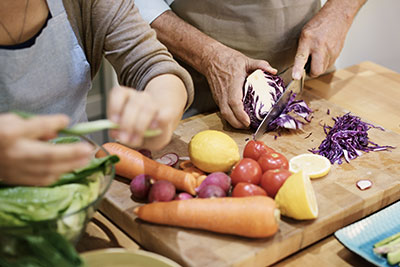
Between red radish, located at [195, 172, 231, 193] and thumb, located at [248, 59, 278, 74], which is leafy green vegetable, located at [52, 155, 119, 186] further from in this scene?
thumb, located at [248, 59, 278, 74]

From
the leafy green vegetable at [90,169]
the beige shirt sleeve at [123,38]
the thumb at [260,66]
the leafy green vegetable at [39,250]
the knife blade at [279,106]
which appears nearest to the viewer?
the leafy green vegetable at [39,250]

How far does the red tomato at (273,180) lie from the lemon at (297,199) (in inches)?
1.5

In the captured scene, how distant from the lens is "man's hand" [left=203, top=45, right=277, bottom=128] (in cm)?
191

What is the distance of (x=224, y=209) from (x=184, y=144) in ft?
1.75

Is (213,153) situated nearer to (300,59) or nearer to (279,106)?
(279,106)

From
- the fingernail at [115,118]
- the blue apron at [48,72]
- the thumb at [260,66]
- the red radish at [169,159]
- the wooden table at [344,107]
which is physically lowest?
the wooden table at [344,107]

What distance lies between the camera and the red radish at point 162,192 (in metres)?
1.36

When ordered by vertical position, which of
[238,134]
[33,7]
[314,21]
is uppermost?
[33,7]

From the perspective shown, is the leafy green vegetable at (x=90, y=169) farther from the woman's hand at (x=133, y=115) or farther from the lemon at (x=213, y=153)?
the lemon at (x=213, y=153)

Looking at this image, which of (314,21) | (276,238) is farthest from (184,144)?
(314,21)

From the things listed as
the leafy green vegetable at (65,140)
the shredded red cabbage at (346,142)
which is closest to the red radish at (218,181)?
the leafy green vegetable at (65,140)

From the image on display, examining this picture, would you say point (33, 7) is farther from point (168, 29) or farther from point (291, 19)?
point (291, 19)

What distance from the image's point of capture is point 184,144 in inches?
69.9

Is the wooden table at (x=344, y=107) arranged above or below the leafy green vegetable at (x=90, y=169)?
below
